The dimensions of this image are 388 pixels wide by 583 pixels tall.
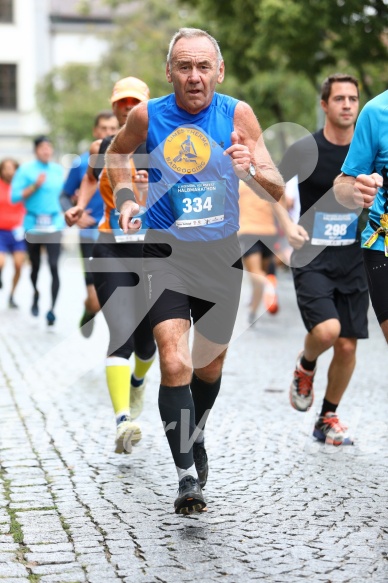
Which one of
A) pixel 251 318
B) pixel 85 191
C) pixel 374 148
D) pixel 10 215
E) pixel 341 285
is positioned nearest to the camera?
pixel 374 148

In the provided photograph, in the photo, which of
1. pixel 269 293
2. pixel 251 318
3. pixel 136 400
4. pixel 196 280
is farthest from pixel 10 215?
pixel 196 280

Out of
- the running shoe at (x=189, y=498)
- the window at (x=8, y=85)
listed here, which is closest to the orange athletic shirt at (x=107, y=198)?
the running shoe at (x=189, y=498)

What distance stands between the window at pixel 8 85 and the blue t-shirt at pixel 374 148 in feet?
171

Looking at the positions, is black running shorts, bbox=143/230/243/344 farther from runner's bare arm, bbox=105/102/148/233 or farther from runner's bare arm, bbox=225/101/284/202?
runner's bare arm, bbox=225/101/284/202

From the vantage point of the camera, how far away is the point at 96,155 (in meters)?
7.29

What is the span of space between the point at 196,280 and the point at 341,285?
1.88 m

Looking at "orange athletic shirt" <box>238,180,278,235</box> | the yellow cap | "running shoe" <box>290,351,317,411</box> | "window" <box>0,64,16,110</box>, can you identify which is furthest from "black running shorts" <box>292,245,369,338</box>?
"window" <box>0,64,16,110</box>

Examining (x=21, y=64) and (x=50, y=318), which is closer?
(x=50, y=318)

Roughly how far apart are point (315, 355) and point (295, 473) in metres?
1.16

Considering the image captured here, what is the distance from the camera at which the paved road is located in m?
4.16

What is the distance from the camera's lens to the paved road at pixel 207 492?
4.16 meters

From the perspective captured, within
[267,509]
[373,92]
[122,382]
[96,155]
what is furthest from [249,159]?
[373,92]

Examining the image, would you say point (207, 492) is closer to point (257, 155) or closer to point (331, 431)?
point (331, 431)

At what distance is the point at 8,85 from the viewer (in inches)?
2196
